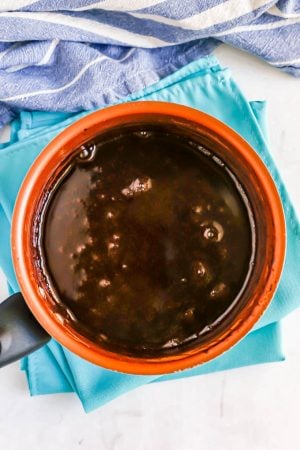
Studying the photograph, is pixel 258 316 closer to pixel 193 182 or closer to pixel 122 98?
pixel 193 182

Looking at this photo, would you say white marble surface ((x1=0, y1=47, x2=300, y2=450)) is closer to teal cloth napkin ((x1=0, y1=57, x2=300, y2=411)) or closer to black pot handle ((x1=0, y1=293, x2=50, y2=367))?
teal cloth napkin ((x1=0, y1=57, x2=300, y2=411))

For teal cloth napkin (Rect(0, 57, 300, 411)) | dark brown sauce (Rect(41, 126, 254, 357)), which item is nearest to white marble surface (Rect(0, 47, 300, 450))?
teal cloth napkin (Rect(0, 57, 300, 411))

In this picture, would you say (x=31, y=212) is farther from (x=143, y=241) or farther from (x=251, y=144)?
(x=251, y=144)

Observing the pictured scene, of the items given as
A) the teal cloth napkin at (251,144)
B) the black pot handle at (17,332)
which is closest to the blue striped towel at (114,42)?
the teal cloth napkin at (251,144)

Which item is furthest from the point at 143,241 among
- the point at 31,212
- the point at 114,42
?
the point at 114,42

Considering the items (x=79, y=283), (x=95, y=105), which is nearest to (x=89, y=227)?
(x=79, y=283)

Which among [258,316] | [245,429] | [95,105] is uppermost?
[95,105]
